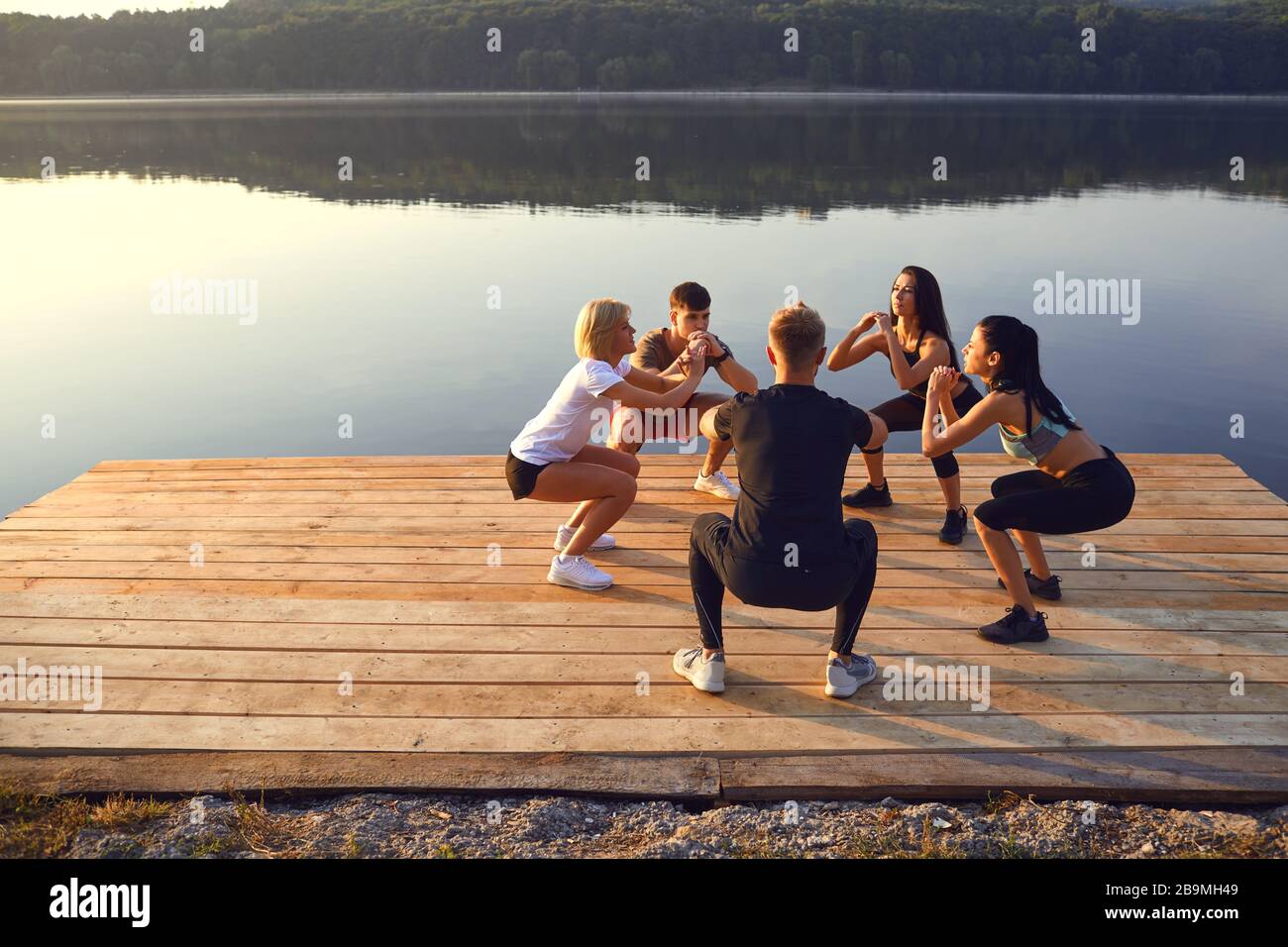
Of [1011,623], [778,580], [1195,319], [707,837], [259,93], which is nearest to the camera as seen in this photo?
[707,837]

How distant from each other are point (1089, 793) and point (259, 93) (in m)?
79.2

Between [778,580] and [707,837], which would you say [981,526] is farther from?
[707,837]

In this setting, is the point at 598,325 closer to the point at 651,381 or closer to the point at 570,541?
the point at 651,381

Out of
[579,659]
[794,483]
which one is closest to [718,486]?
[579,659]

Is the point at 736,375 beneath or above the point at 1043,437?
above

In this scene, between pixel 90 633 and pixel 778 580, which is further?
pixel 90 633

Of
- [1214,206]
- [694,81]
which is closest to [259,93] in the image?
[694,81]

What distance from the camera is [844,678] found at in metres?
4.25

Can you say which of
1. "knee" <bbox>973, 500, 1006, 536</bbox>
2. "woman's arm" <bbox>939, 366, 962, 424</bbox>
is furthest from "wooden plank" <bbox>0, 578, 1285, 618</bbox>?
"woman's arm" <bbox>939, 366, 962, 424</bbox>

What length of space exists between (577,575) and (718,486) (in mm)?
1626

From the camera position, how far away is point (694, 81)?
75.4 meters

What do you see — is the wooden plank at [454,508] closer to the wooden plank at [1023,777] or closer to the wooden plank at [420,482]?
the wooden plank at [420,482]

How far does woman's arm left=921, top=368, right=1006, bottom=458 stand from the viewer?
4602mm

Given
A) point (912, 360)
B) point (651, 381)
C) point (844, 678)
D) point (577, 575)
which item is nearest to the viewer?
point (844, 678)
